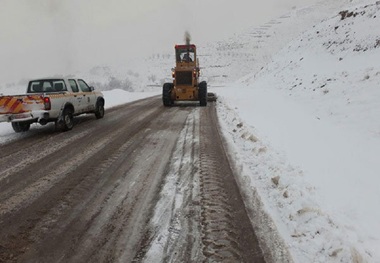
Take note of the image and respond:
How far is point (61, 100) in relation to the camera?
9.67m

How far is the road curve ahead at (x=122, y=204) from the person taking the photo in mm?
3182

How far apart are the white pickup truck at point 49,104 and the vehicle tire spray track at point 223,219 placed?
18.1ft

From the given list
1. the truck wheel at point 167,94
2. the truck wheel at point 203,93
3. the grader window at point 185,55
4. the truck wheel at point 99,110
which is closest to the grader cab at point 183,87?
the truck wheel at point 167,94

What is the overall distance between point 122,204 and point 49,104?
20.1 feet

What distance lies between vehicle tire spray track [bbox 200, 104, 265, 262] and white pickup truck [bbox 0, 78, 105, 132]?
5530mm

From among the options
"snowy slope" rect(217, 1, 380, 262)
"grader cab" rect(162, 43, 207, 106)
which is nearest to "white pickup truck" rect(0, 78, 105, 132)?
"grader cab" rect(162, 43, 207, 106)

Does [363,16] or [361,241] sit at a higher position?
[363,16]

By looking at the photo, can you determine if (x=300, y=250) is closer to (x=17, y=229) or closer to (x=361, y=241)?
(x=361, y=241)

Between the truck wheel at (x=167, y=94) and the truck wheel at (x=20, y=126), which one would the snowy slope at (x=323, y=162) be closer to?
the truck wheel at (x=167, y=94)

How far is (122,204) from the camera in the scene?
427 centimetres

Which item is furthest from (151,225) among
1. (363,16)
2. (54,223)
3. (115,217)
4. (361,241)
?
(363,16)

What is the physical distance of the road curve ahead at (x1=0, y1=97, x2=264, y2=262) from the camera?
3.18 metres

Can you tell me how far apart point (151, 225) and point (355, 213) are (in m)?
2.55

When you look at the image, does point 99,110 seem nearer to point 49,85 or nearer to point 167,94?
point 49,85
